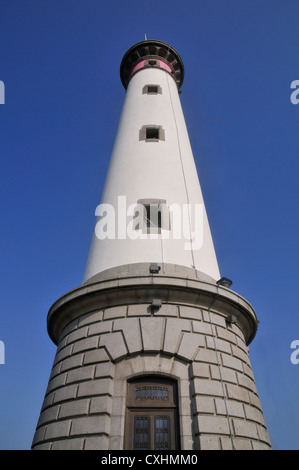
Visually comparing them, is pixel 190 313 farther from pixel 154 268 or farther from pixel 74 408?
pixel 74 408

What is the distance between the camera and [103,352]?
939 cm

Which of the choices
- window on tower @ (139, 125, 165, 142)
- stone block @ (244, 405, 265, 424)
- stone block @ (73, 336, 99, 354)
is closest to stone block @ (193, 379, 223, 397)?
stone block @ (244, 405, 265, 424)

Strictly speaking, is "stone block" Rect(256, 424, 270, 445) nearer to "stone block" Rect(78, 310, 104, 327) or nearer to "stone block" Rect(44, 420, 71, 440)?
"stone block" Rect(44, 420, 71, 440)

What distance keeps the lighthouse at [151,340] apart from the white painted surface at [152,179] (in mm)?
56

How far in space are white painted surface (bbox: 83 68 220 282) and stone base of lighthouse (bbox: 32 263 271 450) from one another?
28.7 inches

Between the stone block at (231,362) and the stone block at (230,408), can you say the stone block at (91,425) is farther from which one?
the stone block at (231,362)

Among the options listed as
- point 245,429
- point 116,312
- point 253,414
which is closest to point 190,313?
point 116,312

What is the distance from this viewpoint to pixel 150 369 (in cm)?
908

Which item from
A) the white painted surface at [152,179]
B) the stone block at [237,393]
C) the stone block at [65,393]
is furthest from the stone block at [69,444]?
the white painted surface at [152,179]

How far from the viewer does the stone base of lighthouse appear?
8375 millimetres

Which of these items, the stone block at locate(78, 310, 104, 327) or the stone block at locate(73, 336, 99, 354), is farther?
the stone block at locate(78, 310, 104, 327)

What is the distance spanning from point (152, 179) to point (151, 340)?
21.3ft

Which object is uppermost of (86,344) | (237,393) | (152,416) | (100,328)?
(100,328)
